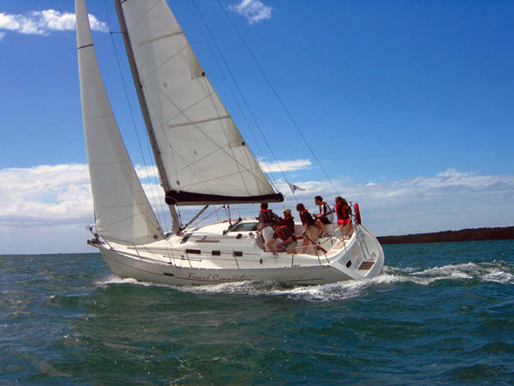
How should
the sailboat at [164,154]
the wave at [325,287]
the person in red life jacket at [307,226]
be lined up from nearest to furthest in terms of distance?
1. the wave at [325,287]
2. the person in red life jacket at [307,226]
3. the sailboat at [164,154]

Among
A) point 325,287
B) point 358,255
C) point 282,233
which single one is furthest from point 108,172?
point 358,255

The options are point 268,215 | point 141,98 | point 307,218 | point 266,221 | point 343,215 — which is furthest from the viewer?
point 141,98

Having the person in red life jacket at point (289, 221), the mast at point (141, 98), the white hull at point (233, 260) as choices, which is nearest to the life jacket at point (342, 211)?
the white hull at point (233, 260)

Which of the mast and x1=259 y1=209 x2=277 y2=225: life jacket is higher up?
the mast

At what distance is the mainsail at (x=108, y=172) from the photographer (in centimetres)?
1216

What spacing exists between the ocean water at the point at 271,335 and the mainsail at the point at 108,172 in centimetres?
213

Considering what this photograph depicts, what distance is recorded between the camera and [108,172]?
12.2 m

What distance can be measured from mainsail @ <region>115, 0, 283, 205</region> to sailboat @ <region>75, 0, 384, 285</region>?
0.09 ft

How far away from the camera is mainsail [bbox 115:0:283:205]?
39.1ft

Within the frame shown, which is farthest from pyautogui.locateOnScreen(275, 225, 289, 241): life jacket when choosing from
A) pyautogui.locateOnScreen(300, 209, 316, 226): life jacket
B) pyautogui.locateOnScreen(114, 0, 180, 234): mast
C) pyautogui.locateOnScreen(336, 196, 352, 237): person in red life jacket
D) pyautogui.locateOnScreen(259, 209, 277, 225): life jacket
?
pyautogui.locateOnScreen(114, 0, 180, 234): mast

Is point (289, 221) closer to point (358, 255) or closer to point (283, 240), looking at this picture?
point (283, 240)

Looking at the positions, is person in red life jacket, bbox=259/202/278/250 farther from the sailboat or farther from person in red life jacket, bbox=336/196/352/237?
person in red life jacket, bbox=336/196/352/237

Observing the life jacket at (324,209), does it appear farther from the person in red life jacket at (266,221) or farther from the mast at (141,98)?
the mast at (141,98)

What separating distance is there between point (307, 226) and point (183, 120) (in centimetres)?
429
